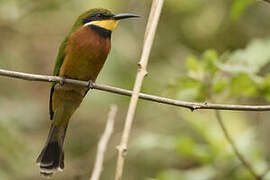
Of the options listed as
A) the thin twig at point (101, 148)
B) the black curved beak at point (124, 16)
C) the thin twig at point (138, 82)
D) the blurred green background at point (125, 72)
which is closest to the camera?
the thin twig at point (138, 82)

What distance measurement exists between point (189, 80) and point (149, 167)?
192 centimetres

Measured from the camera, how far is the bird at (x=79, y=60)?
269 centimetres

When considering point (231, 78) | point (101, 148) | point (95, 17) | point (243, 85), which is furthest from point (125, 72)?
point (101, 148)

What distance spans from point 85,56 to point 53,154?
0.59 metres

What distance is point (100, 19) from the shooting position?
2.78 m

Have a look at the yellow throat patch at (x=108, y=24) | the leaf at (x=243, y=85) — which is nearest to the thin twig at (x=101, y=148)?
the leaf at (x=243, y=85)

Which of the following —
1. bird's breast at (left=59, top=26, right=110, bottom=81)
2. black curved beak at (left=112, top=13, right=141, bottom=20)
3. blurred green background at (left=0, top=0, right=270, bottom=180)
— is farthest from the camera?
blurred green background at (left=0, top=0, right=270, bottom=180)

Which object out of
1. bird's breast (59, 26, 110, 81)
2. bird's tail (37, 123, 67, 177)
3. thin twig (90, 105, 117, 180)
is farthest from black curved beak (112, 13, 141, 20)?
bird's tail (37, 123, 67, 177)

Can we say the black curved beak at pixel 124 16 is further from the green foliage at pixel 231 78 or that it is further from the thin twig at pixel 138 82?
the thin twig at pixel 138 82

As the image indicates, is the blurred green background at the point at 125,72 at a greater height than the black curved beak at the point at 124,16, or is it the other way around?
the blurred green background at the point at 125,72

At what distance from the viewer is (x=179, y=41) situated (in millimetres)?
4207

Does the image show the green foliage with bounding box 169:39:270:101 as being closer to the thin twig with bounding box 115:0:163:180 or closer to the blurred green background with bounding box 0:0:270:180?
the thin twig with bounding box 115:0:163:180

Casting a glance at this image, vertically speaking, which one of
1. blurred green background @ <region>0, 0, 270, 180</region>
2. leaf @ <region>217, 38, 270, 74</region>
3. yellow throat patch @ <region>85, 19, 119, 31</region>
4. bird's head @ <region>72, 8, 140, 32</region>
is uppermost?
blurred green background @ <region>0, 0, 270, 180</region>

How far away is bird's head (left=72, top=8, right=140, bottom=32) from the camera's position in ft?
8.96
